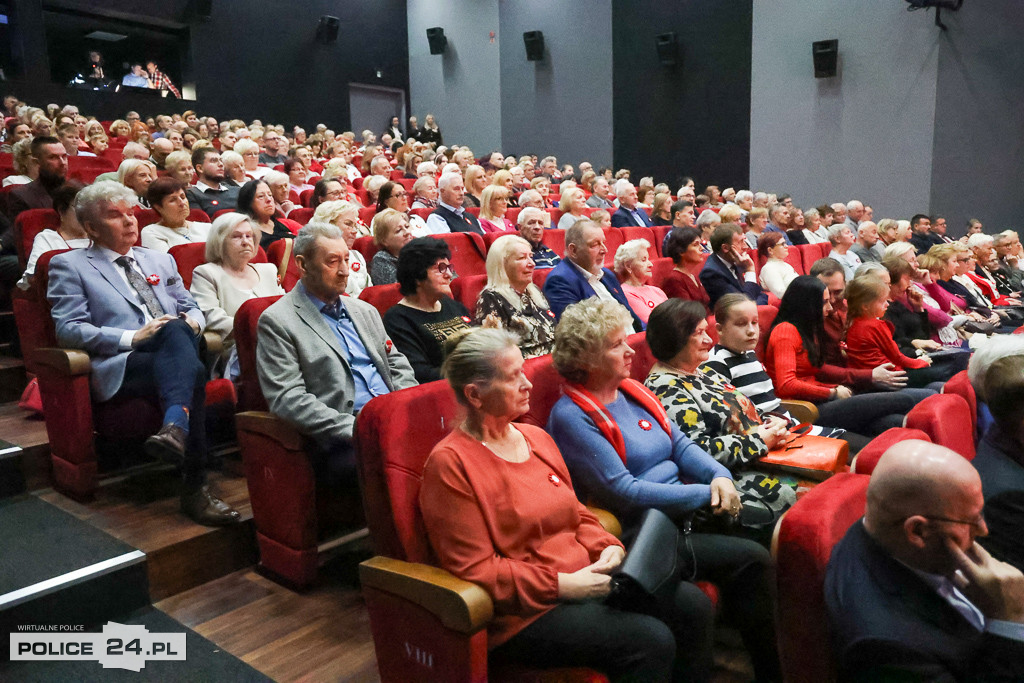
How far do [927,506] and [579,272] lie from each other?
1486 mm

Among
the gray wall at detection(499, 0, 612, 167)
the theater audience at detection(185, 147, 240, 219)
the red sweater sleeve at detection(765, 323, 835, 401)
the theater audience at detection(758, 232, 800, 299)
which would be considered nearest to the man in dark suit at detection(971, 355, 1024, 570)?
the red sweater sleeve at detection(765, 323, 835, 401)

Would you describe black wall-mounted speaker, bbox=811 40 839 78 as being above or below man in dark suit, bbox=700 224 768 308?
above

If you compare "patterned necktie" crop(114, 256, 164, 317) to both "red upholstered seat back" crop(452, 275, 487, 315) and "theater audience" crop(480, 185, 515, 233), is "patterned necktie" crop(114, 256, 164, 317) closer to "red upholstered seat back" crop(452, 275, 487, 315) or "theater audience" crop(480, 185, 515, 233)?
"red upholstered seat back" crop(452, 275, 487, 315)

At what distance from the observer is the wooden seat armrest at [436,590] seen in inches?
35.0

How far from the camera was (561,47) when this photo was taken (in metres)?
8.46

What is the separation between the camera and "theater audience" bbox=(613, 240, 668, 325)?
93.4 inches

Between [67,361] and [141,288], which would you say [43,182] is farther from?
[67,361]

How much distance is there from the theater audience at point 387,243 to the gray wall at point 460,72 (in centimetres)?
709

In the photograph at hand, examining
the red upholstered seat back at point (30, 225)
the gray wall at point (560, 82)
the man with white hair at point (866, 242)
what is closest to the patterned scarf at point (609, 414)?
the red upholstered seat back at point (30, 225)

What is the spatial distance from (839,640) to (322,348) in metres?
1.06

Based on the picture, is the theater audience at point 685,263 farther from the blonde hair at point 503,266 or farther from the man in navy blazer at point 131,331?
the man in navy blazer at point 131,331

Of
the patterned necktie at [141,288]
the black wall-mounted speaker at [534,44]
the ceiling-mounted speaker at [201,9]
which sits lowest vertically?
the patterned necktie at [141,288]

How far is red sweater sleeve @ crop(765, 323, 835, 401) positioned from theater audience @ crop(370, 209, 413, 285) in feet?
3.70

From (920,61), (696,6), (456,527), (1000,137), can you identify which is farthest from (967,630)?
(696,6)
